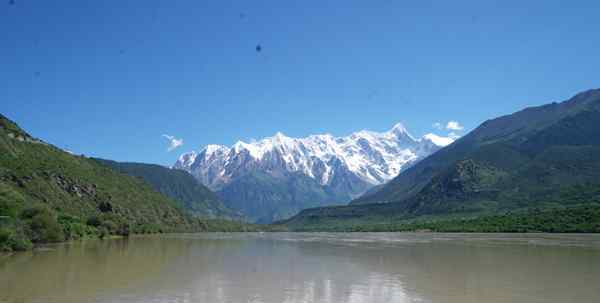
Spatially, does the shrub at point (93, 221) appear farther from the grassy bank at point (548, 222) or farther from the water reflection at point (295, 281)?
the grassy bank at point (548, 222)

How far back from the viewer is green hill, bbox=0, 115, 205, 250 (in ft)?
285

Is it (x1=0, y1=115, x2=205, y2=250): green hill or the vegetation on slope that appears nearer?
the vegetation on slope

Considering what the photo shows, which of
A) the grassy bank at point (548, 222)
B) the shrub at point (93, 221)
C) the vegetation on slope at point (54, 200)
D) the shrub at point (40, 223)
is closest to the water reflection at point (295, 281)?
the shrub at point (40, 223)

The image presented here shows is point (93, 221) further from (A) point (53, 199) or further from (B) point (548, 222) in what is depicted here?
(B) point (548, 222)

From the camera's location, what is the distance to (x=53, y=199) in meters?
138

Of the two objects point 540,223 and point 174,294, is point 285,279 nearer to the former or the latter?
point 174,294

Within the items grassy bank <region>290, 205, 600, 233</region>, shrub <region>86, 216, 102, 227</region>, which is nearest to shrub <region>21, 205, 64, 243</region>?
shrub <region>86, 216, 102, 227</region>

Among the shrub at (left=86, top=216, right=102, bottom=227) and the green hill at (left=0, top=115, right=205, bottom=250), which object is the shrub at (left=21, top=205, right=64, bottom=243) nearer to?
the green hill at (left=0, top=115, right=205, bottom=250)

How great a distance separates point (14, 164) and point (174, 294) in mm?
128183

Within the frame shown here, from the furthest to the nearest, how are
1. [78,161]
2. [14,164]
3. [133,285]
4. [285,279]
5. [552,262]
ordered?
[78,161]
[14,164]
[552,262]
[285,279]
[133,285]

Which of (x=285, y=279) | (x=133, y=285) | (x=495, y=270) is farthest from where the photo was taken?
(x=495, y=270)

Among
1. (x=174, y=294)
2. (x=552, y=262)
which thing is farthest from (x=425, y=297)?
(x=552, y=262)

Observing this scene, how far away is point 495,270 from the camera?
52.4 meters

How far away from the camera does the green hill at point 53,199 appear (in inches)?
3418
